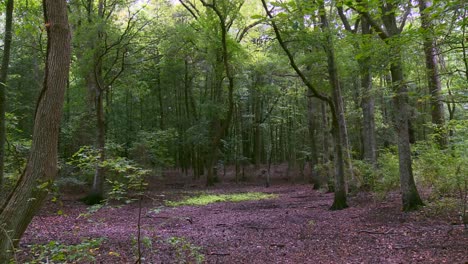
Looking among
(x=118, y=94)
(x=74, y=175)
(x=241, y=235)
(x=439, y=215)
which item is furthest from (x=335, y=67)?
(x=118, y=94)

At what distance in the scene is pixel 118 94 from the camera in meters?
25.9

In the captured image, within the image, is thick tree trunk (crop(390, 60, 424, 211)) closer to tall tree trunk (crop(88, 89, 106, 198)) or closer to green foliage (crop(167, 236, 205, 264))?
green foliage (crop(167, 236, 205, 264))

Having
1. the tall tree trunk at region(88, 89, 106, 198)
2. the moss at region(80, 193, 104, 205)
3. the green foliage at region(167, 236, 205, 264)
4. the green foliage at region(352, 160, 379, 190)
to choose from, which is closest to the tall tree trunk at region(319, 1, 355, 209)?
the green foliage at region(352, 160, 379, 190)

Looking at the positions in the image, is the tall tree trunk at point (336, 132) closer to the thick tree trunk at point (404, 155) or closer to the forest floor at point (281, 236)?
the forest floor at point (281, 236)

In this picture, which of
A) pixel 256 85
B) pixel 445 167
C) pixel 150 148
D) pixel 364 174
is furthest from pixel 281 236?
pixel 256 85

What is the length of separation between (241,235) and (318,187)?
11.5 meters

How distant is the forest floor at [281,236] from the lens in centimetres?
555

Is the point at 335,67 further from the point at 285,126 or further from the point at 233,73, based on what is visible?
the point at 285,126

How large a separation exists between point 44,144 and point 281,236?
514 centimetres

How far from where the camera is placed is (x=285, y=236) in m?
7.50

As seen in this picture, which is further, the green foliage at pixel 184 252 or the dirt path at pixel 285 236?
the dirt path at pixel 285 236

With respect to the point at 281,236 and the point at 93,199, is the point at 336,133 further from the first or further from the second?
the point at 93,199

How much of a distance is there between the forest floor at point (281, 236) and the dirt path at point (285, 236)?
0.01 m

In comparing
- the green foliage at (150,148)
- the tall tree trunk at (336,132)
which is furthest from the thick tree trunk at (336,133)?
the green foliage at (150,148)
